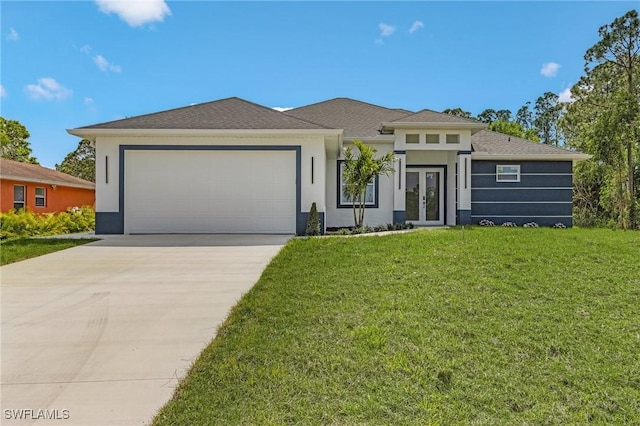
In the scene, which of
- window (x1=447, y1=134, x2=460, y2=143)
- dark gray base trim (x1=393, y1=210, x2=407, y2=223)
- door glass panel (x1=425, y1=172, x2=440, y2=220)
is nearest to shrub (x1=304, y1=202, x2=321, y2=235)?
dark gray base trim (x1=393, y1=210, x2=407, y2=223)

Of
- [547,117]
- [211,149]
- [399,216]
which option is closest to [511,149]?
[399,216]

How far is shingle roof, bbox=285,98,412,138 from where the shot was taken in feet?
50.1

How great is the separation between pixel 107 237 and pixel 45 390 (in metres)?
9.28

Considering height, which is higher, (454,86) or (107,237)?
(454,86)

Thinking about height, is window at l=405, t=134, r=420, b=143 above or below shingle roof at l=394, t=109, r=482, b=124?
below

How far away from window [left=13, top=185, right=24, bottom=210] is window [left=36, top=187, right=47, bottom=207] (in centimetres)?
97

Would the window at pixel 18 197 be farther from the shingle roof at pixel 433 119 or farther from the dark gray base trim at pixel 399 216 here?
the shingle roof at pixel 433 119

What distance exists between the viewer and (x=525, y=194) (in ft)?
49.6

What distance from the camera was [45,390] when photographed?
3029mm

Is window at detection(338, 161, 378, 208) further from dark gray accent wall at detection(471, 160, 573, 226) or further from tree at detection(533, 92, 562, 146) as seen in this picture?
tree at detection(533, 92, 562, 146)

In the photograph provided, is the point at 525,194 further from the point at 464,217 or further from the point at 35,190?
the point at 35,190

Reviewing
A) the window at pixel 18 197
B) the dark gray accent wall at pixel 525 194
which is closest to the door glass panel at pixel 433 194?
the dark gray accent wall at pixel 525 194

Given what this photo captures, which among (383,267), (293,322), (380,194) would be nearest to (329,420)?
(293,322)

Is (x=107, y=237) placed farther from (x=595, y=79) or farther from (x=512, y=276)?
(x=595, y=79)
